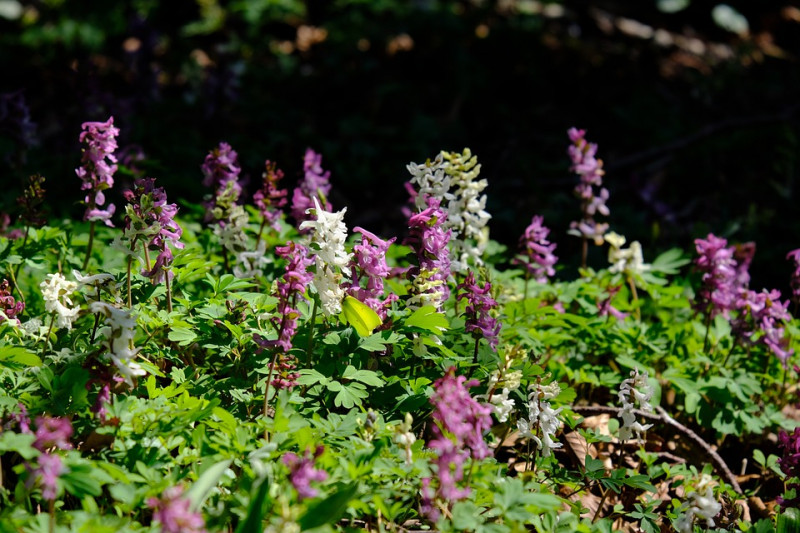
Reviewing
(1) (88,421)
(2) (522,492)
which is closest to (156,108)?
(1) (88,421)

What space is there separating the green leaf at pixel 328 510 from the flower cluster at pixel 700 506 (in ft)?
4.19

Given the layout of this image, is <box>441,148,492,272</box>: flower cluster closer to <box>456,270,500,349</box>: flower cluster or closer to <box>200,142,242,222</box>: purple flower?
<box>456,270,500,349</box>: flower cluster

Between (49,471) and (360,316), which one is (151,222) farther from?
(49,471)

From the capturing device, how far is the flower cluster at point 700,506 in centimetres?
277

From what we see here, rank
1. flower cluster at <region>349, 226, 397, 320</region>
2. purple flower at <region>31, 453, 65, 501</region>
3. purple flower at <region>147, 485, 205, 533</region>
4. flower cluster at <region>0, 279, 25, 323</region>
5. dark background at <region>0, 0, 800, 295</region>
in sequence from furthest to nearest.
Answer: dark background at <region>0, 0, 800, 295</region> < flower cluster at <region>0, 279, 25, 323</region> < flower cluster at <region>349, 226, 397, 320</region> < purple flower at <region>31, 453, 65, 501</region> < purple flower at <region>147, 485, 205, 533</region>

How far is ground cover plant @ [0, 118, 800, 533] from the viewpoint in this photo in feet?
8.10

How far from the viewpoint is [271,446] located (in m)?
2.51

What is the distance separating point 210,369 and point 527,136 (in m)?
4.78

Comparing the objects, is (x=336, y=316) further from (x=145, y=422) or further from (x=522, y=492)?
(x=522, y=492)

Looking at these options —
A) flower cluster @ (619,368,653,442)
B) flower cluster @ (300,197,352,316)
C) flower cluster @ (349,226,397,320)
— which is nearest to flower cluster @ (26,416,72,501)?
flower cluster @ (300,197,352,316)

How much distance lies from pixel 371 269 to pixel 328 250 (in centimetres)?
29

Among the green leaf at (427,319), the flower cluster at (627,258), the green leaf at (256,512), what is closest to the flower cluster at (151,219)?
the green leaf at (427,319)

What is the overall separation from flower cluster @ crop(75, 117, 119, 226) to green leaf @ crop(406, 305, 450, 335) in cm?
144

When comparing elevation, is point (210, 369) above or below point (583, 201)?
below
